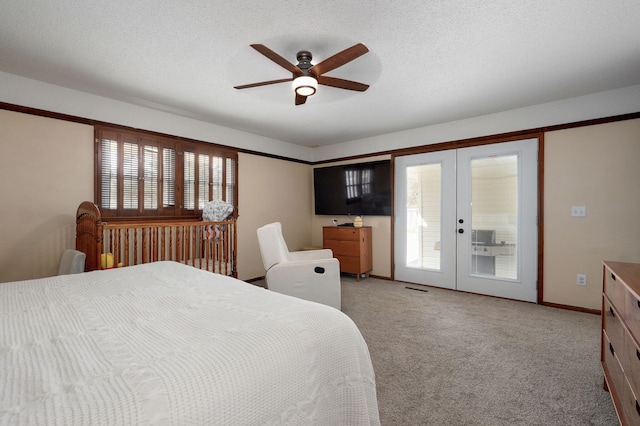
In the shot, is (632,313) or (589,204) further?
(589,204)

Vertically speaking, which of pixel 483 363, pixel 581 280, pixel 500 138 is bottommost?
pixel 483 363

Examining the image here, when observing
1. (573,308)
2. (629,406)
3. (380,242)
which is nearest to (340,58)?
(629,406)

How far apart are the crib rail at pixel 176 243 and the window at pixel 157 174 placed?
289 mm

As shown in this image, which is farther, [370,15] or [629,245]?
[629,245]

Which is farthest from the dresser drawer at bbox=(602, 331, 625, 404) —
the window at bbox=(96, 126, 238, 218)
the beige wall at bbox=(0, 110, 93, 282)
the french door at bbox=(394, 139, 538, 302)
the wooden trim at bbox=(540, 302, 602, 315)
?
the beige wall at bbox=(0, 110, 93, 282)

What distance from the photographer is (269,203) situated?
4832 mm

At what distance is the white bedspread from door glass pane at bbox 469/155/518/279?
11.3 ft

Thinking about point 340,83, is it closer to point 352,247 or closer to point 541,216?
point 352,247

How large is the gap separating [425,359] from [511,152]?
2.92 m

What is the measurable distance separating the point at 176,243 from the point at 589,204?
4.66 m

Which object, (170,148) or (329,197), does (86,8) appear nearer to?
(170,148)

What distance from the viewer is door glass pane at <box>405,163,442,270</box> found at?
13.9 feet

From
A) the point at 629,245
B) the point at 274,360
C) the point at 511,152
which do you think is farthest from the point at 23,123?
the point at 629,245

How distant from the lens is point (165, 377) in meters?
0.68
